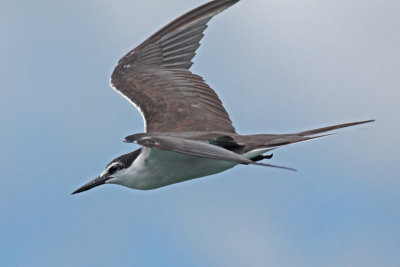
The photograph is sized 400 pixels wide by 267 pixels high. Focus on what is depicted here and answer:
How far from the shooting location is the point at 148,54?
16547 millimetres

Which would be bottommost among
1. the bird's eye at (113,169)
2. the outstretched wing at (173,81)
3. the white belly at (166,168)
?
the white belly at (166,168)

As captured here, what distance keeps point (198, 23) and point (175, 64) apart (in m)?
0.97

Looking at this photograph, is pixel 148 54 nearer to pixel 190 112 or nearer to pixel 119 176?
pixel 190 112

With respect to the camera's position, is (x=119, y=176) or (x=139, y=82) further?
(x=139, y=82)

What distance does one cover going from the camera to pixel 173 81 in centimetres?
1577

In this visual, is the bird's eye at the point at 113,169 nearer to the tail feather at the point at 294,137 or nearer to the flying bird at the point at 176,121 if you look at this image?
the flying bird at the point at 176,121

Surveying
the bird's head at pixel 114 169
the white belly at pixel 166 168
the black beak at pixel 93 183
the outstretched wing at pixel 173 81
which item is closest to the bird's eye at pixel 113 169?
the bird's head at pixel 114 169

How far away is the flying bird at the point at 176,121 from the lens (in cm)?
1208

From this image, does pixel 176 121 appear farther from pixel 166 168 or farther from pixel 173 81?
pixel 166 168

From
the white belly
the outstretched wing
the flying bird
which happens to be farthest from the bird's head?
the outstretched wing

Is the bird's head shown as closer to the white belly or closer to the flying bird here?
the flying bird

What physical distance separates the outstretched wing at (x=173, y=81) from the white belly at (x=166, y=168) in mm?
1194

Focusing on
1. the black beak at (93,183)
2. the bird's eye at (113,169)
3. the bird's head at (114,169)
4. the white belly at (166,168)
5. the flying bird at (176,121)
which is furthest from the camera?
the black beak at (93,183)

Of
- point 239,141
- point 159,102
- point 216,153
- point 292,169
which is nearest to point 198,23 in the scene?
point 159,102
